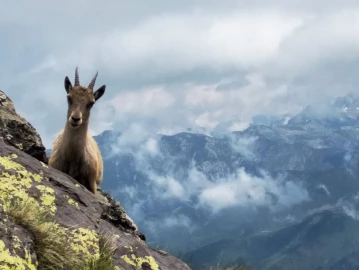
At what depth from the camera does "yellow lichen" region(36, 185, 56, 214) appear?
1102cm

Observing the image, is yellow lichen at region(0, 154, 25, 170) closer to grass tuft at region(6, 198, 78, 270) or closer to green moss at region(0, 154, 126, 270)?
green moss at region(0, 154, 126, 270)

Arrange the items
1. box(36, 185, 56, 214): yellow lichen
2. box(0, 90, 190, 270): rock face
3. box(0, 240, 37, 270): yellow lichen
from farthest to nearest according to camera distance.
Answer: box(36, 185, 56, 214): yellow lichen, box(0, 90, 190, 270): rock face, box(0, 240, 37, 270): yellow lichen

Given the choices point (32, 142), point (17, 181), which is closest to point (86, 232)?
point (17, 181)

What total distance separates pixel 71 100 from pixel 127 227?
5.08 metres

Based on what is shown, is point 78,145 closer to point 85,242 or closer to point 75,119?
point 75,119

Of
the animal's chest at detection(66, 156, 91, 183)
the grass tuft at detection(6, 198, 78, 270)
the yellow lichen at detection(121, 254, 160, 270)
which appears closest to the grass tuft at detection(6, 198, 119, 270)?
the grass tuft at detection(6, 198, 78, 270)

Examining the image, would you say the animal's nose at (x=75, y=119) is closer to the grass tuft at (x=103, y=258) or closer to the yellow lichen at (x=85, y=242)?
the grass tuft at (x=103, y=258)

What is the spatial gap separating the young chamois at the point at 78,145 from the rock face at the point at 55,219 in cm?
267

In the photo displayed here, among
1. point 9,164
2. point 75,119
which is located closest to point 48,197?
point 9,164

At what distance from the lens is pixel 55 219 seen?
34.9 feet

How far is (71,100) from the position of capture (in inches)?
677

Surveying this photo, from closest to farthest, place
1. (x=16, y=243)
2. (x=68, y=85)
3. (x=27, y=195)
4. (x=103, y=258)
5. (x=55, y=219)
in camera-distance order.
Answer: (x=16, y=243)
(x=103, y=258)
(x=27, y=195)
(x=55, y=219)
(x=68, y=85)

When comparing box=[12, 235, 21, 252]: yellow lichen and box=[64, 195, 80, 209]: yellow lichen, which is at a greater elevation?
box=[64, 195, 80, 209]: yellow lichen

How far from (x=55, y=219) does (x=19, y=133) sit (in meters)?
5.93
